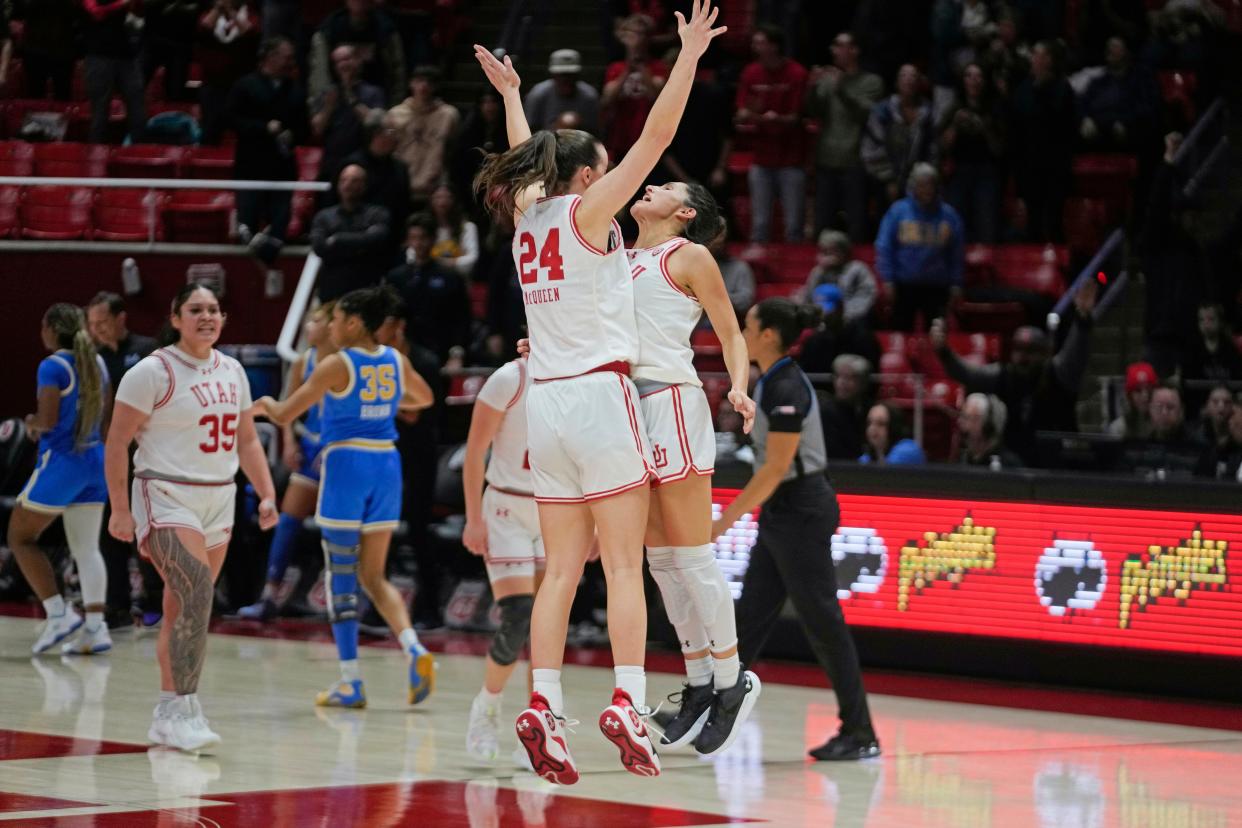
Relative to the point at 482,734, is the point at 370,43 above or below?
above

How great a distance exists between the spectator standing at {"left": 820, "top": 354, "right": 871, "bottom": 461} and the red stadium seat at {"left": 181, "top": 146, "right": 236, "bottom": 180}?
8.01 metres

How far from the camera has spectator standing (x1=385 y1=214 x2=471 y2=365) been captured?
635 inches

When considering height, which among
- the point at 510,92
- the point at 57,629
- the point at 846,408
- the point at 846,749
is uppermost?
the point at 510,92

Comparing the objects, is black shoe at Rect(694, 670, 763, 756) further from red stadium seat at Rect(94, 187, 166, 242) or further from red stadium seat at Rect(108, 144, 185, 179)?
red stadium seat at Rect(108, 144, 185, 179)

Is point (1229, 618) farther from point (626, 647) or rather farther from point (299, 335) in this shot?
point (299, 335)

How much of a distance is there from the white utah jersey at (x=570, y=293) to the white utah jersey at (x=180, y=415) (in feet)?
11.8

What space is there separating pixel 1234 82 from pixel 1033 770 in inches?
400

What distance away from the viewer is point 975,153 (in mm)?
16922

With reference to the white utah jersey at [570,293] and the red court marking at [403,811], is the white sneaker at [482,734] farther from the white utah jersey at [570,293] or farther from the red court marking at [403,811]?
the white utah jersey at [570,293]

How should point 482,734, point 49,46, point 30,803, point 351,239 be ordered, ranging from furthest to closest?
point 49,46 < point 351,239 < point 482,734 < point 30,803

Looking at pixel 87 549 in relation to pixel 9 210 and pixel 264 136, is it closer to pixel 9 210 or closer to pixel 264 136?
pixel 264 136

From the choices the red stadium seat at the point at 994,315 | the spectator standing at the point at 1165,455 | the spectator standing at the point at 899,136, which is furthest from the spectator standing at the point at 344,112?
the spectator standing at the point at 1165,455

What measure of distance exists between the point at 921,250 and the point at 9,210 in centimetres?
914

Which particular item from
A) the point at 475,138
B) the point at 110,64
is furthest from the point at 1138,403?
the point at 110,64
